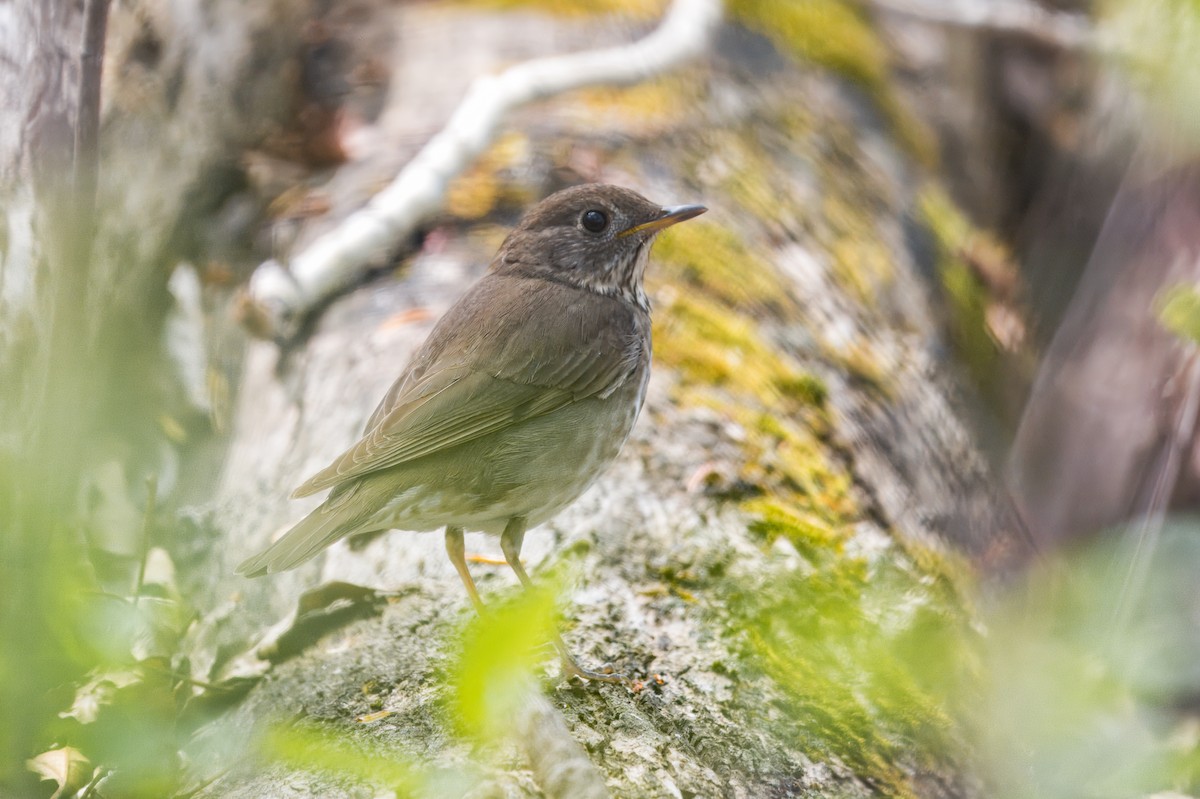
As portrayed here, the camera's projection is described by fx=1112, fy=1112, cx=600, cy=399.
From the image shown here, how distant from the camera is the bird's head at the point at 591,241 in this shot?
12.1 ft

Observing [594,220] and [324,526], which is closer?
[324,526]

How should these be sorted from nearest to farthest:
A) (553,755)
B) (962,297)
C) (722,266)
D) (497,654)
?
(497,654), (553,755), (722,266), (962,297)

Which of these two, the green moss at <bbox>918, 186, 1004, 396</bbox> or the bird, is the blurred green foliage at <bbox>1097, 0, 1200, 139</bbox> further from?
the bird

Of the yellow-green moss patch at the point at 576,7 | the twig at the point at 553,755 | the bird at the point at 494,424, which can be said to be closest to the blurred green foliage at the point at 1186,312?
the bird at the point at 494,424

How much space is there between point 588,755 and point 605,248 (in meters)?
1.91

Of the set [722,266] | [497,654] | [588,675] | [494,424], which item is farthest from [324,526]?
[722,266]

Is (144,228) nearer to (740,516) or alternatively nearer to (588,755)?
(740,516)

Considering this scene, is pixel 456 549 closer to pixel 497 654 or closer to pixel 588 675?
pixel 588 675

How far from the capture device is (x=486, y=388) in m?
3.19

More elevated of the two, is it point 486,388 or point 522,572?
point 486,388

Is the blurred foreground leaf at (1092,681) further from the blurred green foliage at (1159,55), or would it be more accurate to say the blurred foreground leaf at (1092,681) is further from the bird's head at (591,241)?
the blurred green foliage at (1159,55)

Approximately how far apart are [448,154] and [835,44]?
91.0 inches

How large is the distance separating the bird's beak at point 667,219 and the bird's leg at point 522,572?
1.11 m

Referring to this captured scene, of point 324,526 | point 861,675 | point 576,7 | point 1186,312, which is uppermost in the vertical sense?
point 576,7
